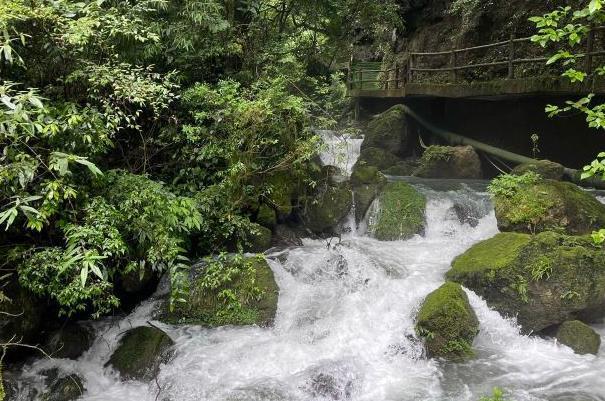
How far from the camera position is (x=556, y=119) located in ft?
37.0

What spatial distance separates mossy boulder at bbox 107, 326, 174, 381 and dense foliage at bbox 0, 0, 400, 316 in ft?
2.14

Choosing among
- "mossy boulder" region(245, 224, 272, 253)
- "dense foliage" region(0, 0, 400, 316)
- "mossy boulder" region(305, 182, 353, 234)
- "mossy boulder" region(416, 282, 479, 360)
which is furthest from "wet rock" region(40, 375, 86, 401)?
"mossy boulder" region(305, 182, 353, 234)

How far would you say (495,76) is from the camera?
13211mm

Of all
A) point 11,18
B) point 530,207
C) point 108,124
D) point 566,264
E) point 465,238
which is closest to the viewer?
point 11,18

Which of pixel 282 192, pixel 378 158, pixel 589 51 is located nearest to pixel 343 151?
pixel 378 158

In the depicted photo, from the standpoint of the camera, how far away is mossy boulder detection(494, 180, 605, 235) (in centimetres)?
783

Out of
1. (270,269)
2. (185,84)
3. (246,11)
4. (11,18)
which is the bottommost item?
(270,269)

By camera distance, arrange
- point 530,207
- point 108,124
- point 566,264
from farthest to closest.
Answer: point 530,207, point 566,264, point 108,124

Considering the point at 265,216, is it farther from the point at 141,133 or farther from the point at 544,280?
the point at 544,280

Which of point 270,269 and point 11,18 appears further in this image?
point 270,269

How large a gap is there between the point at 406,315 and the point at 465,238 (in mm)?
3506

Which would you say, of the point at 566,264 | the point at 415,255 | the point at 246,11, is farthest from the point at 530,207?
the point at 246,11

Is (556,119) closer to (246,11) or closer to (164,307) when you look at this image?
(246,11)

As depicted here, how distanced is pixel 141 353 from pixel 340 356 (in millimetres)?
2461
